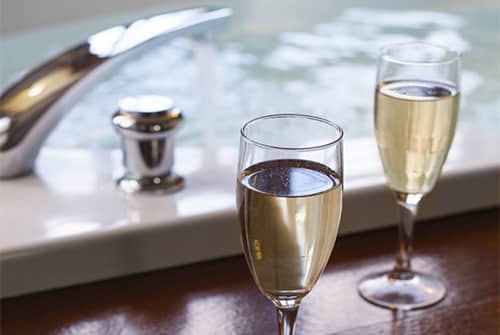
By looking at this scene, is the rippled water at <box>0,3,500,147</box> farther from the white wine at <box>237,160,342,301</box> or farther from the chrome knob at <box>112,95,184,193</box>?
the white wine at <box>237,160,342,301</box>

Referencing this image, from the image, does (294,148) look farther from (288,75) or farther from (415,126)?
(288,75)

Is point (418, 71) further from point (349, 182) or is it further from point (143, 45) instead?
point (143, 45)

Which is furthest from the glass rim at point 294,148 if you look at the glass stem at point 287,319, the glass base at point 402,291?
the glass base at point 402,291

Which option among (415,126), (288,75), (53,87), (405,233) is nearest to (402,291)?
(405,233)

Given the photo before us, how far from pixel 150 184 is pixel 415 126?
30 cm

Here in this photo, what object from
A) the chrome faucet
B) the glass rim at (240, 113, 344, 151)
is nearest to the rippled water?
the chrome faucet

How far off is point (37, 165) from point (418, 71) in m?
0.45

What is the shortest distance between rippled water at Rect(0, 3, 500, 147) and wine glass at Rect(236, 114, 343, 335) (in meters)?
0.72

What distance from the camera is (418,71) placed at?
775 millimetres

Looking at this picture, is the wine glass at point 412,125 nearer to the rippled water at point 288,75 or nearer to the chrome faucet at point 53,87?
the chrome faucet at point 53,87

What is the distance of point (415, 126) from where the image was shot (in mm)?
756

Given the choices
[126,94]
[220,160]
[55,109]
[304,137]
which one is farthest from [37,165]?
[126,94]

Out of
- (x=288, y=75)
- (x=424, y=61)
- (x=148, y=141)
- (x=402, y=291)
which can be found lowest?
(x=288, y=75)

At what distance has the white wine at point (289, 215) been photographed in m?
0.59
